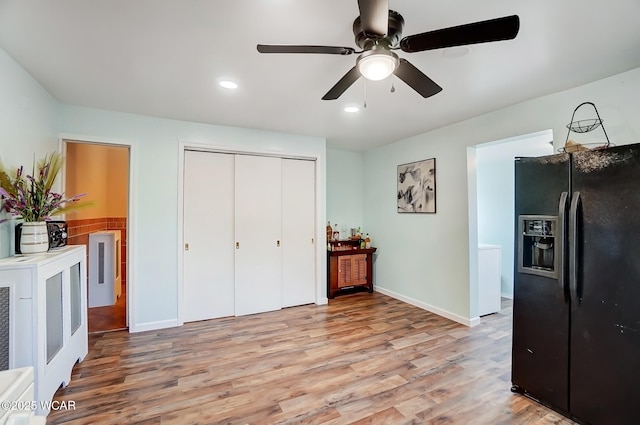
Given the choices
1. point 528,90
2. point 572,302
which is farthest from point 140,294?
point 528,90

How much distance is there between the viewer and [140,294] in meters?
3.38

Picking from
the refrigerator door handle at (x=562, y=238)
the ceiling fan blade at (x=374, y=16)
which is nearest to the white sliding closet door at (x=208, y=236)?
the ceiling fan blade at (x=374, y=16)

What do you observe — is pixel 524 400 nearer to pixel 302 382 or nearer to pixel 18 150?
pixel 302 382

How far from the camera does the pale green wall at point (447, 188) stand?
2.40 metres

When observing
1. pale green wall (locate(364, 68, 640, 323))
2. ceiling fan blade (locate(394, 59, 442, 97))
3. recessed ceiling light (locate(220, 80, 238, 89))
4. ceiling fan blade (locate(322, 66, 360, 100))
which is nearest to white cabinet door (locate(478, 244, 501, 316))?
pale green wall (locate(364, 68, 640, 323))

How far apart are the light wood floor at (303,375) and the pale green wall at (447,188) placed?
58 cm

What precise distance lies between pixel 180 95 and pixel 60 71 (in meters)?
0.88

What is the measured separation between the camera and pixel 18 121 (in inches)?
88.4

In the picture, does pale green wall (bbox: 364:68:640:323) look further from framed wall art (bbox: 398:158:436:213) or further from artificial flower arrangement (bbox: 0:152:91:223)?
artificial flower arrangement (bbox: 0:152:91:223)

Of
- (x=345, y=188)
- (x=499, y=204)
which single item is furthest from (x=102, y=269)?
(x=499, y=204)

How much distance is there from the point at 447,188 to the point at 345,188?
6.34 ft

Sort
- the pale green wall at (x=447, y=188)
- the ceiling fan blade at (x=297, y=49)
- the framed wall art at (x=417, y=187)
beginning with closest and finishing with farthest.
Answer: the ceiling fan blade at (x=297, y=49), the pale green wall at (x=447, y=188), the framed wall art at (x=417, y=187)

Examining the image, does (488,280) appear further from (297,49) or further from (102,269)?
(102,269)

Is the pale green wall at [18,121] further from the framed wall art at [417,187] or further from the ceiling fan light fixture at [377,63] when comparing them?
the framed wall art at [417,187]
